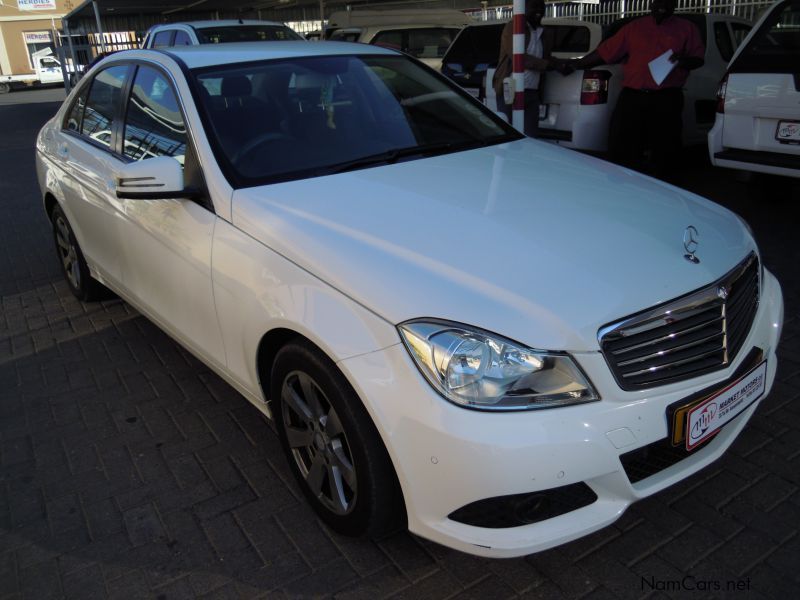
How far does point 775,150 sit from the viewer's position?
17.3 ft

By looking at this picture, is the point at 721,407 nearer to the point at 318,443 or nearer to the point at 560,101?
the point at 318,443

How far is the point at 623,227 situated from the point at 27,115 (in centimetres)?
2135

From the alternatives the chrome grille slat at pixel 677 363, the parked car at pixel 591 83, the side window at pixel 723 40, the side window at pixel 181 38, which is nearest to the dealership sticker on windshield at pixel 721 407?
the chrome grille slat at pixel 677 363

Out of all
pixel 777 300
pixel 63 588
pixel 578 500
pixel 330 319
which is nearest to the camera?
pixel 578 500

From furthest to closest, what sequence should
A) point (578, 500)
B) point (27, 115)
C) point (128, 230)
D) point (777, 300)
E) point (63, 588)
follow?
1. point (27, 115)
2. point (128, 230)
3. point (777, 300)
4. point (63, 588)
5. point (578, 500)

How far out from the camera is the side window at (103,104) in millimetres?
4037

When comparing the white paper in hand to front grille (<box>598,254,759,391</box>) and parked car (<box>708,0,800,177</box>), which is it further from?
front grille (<box>598,254,759,391</box>)

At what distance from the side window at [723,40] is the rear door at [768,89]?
9.34 feet

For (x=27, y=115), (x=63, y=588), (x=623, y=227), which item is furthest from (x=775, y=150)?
(x=27, y=115)

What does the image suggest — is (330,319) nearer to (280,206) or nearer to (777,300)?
(280,206)

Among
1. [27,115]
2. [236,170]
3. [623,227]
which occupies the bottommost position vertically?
[27,115]

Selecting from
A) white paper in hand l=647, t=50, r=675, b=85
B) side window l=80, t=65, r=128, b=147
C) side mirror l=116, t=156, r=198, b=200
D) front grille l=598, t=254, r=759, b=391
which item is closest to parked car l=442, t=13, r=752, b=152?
white paper in hand l=647, t=50, r=675, b=85

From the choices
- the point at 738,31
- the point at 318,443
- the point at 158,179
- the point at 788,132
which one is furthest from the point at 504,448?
the point at 738,31

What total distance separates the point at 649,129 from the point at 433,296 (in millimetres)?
4960
